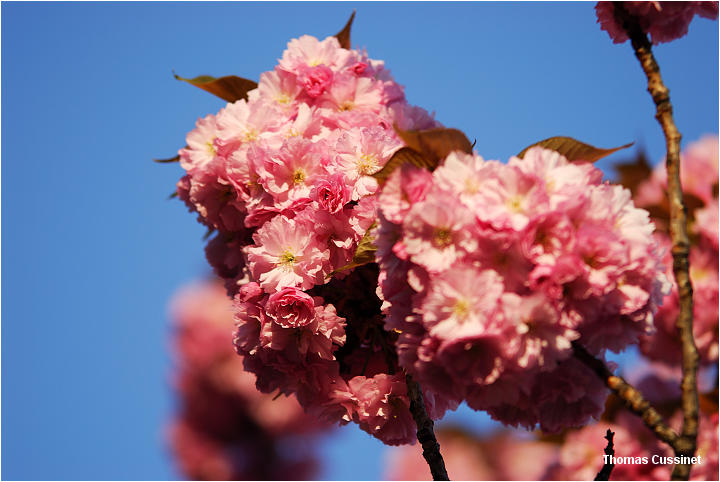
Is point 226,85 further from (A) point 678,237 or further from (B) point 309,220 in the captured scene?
(A) point 678,237

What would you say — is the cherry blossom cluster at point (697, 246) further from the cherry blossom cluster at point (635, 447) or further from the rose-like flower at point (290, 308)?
the rose-like flower at point (290, 308)

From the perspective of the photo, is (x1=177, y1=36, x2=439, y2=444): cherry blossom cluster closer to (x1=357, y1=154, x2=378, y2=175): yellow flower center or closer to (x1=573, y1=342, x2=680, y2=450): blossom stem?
(x1=357, y1=154, x2=378, y2=175): yellow flower center

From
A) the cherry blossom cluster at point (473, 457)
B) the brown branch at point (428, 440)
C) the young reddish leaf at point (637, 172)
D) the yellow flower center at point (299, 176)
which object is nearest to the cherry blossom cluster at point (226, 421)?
the cherry blossom cluster at point (473, 457)

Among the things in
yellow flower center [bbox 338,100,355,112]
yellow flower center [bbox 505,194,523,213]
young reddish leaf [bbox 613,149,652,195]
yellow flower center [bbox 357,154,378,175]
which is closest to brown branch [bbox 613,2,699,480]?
yellow flower center [bbox 505,194,523,213]

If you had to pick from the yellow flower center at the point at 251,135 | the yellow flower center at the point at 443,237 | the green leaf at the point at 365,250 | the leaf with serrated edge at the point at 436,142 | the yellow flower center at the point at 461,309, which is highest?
the yellow flower center at the point at 251,135

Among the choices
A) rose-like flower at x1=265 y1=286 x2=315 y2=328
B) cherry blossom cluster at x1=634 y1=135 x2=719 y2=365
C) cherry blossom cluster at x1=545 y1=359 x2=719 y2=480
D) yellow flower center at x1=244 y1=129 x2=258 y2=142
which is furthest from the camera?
cherry blossom cluster at x1=634 y1=135 x2=719 y2=365

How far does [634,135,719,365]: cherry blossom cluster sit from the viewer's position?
282 cm

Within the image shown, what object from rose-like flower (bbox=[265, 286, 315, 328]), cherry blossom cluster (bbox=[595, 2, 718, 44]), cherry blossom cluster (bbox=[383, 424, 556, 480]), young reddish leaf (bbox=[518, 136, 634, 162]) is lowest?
rose-like flower (bbox=[265, 286, 315, 328])

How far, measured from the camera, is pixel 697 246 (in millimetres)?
2877

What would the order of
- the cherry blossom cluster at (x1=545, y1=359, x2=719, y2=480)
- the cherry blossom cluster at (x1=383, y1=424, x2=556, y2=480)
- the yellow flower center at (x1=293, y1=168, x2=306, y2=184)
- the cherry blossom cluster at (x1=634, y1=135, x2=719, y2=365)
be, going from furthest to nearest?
the cherry blossom cluster at (x1=383, y1=424, x2=556, y2=480) → the cherry blossom cluster at (x1=634, y1=135, x2=719, y2=365) → the cherry blossom cluster at (x1=545, y1=359, x2=719, y2=480) → the yellow flower center at (x1=293, y1=168, x2=306, y2=184)

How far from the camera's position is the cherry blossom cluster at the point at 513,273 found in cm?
112

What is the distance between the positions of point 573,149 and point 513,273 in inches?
15.0

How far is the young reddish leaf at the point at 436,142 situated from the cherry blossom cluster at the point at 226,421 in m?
6.04

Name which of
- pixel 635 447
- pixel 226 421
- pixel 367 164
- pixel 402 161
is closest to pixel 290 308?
pixel 367 164
